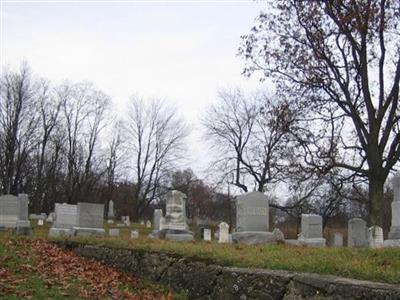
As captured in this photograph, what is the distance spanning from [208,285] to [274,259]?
1.23m

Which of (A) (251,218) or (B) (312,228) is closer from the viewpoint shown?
(A) (251,218)

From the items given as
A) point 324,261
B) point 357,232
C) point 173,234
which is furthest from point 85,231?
point 324,261

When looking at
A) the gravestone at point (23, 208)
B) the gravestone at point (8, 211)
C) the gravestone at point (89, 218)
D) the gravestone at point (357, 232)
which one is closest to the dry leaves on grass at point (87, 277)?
the gravestone at point (89, 218)

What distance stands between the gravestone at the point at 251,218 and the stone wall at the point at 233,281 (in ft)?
16.2

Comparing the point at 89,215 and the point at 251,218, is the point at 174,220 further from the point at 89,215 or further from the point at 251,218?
the point at 251,218

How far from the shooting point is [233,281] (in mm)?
7965

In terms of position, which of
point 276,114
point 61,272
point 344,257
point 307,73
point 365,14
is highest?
point 365,14

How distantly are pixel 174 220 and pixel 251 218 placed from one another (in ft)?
22.6

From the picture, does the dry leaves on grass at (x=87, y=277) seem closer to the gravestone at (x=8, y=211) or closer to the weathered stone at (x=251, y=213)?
the weathered stone at (x=251, y=213)

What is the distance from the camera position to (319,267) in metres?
7.07

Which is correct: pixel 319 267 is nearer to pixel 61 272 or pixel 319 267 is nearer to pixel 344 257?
pixel 344 257

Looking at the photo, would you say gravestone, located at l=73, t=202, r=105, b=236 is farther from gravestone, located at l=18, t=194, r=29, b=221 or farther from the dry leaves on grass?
gravestone, located at l=18, t=194, r=29, b=221

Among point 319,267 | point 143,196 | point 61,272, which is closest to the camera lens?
point 319,267

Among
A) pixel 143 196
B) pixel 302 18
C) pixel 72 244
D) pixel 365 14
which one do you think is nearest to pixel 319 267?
pixel 72 244
